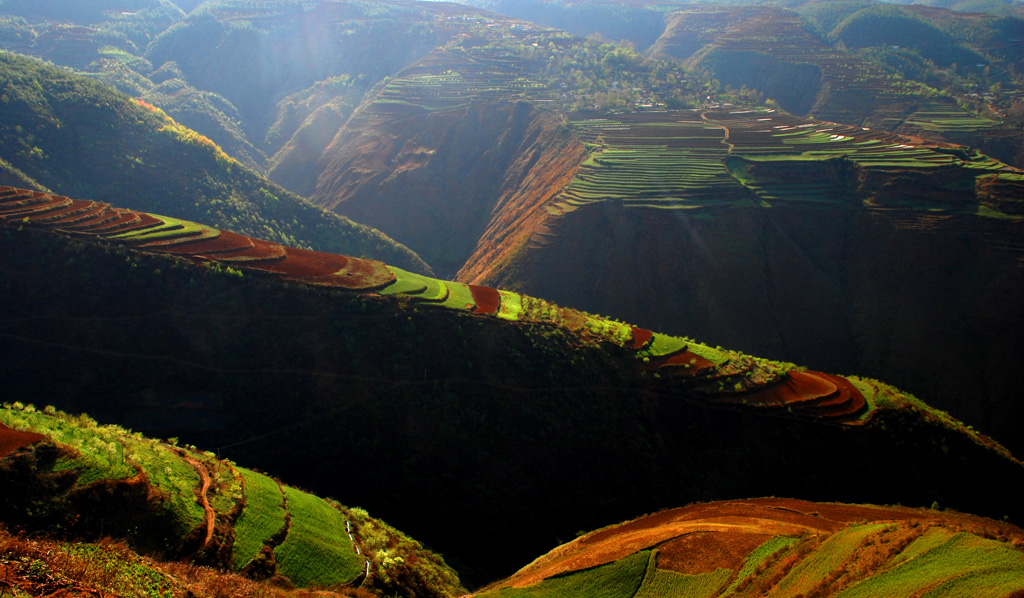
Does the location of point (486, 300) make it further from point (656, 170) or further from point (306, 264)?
point (656, 170)

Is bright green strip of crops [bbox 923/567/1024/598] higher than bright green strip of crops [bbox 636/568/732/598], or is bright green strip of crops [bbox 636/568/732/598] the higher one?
bright green strip of crops [bbox 923/567/1024/598]

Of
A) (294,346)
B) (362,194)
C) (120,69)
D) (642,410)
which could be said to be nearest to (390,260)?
(362,194)

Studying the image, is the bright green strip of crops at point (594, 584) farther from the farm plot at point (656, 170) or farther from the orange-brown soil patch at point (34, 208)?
the farm plot at point (656, 170)

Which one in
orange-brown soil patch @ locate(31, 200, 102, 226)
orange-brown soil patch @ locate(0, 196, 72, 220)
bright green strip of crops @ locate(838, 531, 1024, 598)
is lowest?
bright green strip of crops @ locate(838, 531, 1024, 598)

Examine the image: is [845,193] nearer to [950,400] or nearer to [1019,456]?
[950,400]

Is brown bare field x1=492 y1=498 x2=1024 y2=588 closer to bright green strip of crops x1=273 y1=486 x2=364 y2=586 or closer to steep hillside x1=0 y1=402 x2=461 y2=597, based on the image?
steep hillside x1=0 y1=402 x2=461 y2=597

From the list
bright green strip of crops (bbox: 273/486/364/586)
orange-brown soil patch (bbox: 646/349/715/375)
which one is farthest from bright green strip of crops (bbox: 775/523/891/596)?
bright green strip of crops (bbox: 273/486/364/586)
